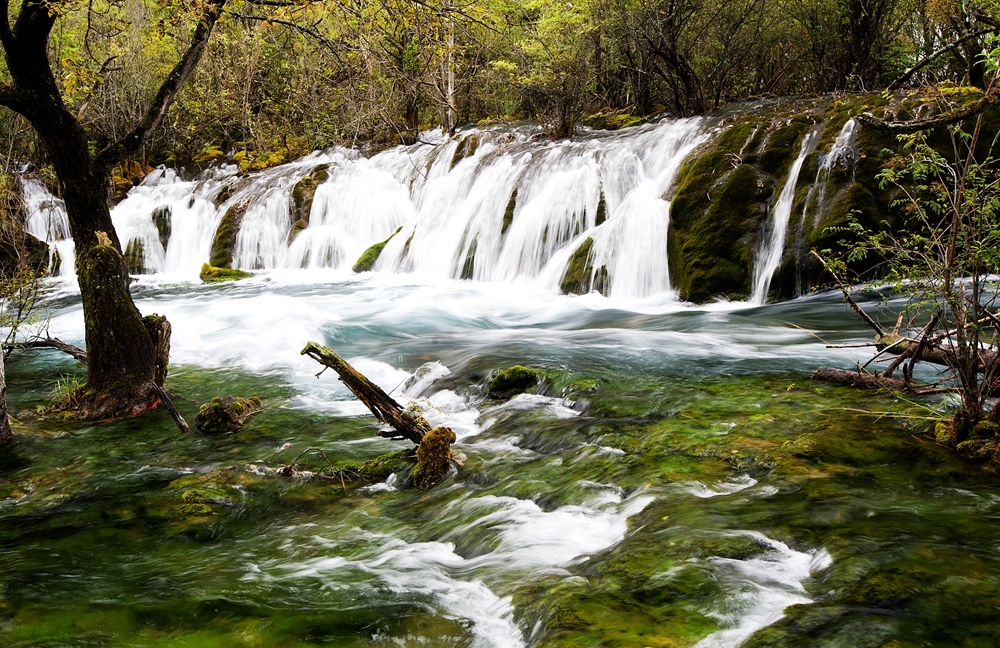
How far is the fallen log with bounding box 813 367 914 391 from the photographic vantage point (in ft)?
18.3

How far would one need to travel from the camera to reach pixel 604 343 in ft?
31.1

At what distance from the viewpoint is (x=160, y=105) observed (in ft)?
22.5

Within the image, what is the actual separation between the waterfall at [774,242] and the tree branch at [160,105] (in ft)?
29.8

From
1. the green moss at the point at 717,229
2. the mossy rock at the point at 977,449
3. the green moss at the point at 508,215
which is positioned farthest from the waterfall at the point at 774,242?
the mossy rock at the point at 977,449

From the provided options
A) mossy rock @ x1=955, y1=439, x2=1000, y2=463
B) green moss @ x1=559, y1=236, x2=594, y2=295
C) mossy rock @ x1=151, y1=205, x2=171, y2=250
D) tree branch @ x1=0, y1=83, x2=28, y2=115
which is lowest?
mossy rock @ x1=955, y1=439, x2=1000, y2=463

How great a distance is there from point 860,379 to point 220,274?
1778 cm

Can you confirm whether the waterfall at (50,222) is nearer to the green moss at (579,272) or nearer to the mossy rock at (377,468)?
the green moss at (579,272)

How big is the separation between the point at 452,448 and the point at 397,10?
13.0 ft

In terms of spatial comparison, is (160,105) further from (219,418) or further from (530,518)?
(530,518)

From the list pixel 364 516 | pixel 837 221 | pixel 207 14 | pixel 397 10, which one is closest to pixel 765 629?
pixel 364 516

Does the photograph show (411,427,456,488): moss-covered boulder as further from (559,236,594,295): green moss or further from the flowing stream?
(559,236,594,295): green moss

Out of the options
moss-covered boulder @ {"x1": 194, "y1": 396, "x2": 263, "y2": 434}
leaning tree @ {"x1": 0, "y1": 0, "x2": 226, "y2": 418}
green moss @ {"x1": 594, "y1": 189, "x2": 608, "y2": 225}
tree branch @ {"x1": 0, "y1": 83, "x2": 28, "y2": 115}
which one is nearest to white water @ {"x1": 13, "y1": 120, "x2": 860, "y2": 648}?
green moss @ {"x1": 594, "y1": 189, "x2": 608, "y2": 225}

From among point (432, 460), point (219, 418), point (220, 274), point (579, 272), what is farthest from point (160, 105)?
point (220, 274)

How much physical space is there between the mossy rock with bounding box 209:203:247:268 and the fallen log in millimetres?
19553
